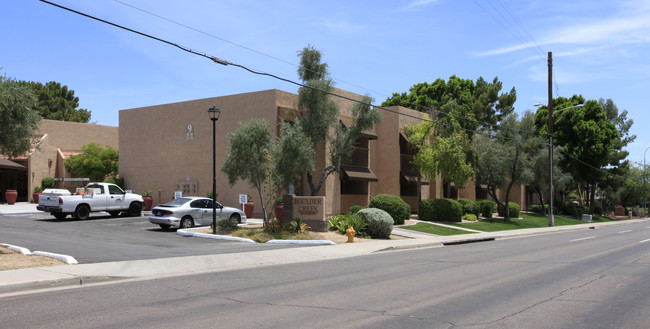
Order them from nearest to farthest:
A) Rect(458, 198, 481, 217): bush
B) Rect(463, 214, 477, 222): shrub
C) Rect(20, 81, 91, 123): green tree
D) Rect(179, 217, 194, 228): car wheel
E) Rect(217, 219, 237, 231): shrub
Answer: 1. Rect(217, 219, 237, 231): shrub
2. Rect(179, 217, 194, 228): car wheel
3. Rect(463, 214, 477, 222): shrub
4. Rect(458, 198, 481, 217): bush
5. Rect(20, 81, 91, 123): green tree

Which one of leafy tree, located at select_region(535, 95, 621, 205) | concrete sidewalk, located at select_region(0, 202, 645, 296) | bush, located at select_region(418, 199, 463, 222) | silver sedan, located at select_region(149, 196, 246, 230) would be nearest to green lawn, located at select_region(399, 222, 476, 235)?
bush, located at select_region(418, 199, 463, 222)

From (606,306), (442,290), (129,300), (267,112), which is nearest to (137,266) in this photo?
(129,300)

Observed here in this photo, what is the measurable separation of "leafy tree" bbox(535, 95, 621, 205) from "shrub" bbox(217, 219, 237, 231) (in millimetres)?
39813

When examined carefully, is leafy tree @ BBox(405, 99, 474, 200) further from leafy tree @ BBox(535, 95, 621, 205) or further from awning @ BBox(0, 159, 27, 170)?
awning @ BBox(0, 159, 27, 170)

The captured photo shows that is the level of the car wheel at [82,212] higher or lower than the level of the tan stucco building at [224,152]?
lower

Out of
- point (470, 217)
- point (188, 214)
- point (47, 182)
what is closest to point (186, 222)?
point (188, 214)

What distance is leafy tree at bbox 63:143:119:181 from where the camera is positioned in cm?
3738

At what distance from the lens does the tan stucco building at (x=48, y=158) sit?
37.6m

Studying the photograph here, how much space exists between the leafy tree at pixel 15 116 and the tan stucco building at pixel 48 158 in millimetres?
24824

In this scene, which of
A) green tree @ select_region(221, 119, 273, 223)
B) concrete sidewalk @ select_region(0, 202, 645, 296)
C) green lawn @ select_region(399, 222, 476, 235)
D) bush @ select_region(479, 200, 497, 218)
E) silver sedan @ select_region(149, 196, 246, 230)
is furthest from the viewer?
bush @ select_region(479, 200, 497, 218)

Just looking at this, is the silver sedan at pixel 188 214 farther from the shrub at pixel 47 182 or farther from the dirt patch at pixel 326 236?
the shrub at pixel 47 182

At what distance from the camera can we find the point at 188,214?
22.9 meters

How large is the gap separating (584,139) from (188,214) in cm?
4367

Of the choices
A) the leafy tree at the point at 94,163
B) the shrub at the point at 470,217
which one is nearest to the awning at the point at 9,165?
the leafy tree at the point at 94,163
